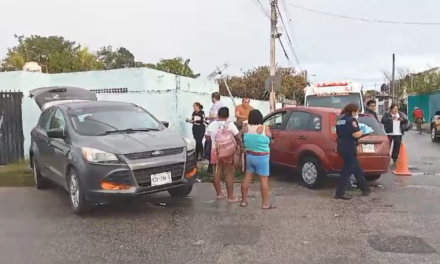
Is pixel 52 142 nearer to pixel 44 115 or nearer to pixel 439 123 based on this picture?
pixel 44 115

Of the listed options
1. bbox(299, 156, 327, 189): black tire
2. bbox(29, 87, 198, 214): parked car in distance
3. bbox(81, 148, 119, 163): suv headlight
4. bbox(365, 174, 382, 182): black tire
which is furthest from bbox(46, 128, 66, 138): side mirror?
A: bbox(365, 174, 382, 182): black tire

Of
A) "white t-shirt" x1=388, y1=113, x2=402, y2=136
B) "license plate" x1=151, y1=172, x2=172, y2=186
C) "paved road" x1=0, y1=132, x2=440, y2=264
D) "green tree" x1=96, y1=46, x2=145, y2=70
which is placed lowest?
"paved road" x1=0, y1=132, x2=440, y2=264

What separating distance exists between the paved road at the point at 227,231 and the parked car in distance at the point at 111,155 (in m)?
0.42

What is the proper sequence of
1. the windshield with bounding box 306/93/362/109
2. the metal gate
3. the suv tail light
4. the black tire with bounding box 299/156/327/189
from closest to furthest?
1. the suv tail light
2. the black tire with bounding box 299/156/327/189
3. the metal gate
4. the windshield with bounding box 306/93/362/109

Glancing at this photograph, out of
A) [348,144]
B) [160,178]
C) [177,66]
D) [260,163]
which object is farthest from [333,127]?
[177,66]

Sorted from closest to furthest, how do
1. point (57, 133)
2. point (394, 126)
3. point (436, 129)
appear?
point (57, 133), point (394, 126), point (436, 129)

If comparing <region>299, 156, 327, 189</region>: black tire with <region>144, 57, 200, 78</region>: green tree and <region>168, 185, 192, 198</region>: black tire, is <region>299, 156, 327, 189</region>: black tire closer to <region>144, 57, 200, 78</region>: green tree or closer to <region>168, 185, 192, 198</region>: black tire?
<region>168, 185, 192, 198</region>: black tire

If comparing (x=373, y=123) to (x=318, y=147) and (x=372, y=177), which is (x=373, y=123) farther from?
(x=318, y=147)

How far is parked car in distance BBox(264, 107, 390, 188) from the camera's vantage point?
879 cm

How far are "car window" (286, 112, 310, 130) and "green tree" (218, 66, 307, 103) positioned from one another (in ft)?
89.9

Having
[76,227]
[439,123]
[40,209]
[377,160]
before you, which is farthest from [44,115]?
[439,123]

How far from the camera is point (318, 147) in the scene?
350 inches

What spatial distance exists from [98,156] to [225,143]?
1993 millimetres

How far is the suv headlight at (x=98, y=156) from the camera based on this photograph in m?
6.78
